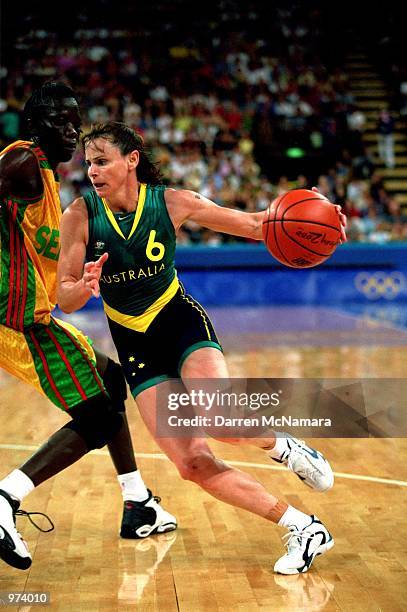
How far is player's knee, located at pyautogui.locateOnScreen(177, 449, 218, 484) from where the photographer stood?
164 inches

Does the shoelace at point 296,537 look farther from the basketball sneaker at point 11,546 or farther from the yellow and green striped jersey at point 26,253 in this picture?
the yellow and green striped jersey at point 26,253

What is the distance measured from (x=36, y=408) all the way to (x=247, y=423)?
13.7 feet

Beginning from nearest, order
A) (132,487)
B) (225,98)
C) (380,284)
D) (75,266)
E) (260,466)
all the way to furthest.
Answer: (75,266) → (132,487) → (260,466) → (380,284) → (225,98)

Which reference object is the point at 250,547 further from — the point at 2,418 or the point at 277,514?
the point at 2,418

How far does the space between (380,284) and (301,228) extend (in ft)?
40.3

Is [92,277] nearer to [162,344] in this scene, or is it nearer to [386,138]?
[162,344]

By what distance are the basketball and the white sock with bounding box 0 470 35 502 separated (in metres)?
1.63

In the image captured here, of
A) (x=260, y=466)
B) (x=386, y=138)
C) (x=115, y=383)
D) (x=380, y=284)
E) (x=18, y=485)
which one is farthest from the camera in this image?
(x=386, y=138)

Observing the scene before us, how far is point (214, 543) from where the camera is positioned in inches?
180

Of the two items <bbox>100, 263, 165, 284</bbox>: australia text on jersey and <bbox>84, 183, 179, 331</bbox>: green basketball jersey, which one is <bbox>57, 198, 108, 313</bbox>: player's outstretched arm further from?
<bbox>100, 263, 165, 284</bbox>: australia text on jersey

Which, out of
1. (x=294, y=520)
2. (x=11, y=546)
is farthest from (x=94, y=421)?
(x=294, y=520)

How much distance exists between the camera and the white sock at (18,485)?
4043 millimetres

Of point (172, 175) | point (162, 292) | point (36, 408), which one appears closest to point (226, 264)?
point (172, 175)

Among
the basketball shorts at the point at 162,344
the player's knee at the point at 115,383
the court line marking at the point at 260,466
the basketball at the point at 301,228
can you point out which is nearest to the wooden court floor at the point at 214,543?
the court line marking at the point at 260,466
